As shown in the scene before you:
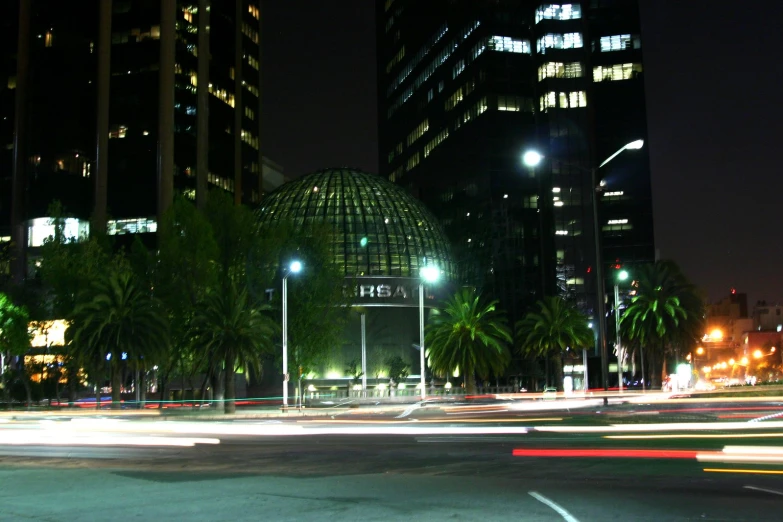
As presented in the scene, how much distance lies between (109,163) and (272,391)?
45.7 metres

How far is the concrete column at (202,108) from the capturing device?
11844cm

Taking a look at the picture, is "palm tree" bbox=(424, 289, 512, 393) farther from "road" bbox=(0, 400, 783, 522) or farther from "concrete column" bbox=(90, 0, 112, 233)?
"concrete column" bbox=(90, 0, 112, 233)

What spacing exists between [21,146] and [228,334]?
244 ft

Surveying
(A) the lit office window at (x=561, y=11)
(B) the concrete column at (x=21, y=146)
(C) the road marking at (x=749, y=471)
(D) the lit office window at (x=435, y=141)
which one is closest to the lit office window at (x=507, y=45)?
(A) the lit office window at (x=561, y=11)

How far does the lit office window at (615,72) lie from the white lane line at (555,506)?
117m

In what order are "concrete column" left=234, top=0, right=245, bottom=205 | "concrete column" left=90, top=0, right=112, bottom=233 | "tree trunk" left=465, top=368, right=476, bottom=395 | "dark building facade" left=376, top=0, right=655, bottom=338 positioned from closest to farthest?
"tree trunk" left=465, top=368, right=476, bottom=395 → "concrete column" left=90, top=0, right=112, bottom=233 → "dark building facade" left=376, top=0, right=655, bottom=338 → "concrete column" left=234, top=0, right=245, bottom=205

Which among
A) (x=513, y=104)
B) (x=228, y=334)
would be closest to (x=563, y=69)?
(x=513, y=104)

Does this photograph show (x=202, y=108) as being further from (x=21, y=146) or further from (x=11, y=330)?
(x=11, y=330)

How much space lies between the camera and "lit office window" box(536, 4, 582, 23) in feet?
405

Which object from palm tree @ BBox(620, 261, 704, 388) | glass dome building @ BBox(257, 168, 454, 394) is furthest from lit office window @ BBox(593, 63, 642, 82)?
palm tree @ BBox(620, 261, 704, 388)

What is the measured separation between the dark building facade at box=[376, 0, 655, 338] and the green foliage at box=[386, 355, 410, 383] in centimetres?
2799

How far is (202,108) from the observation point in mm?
120438

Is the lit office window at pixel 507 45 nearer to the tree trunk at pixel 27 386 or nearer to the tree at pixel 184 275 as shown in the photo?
the tree at pixel 184 275

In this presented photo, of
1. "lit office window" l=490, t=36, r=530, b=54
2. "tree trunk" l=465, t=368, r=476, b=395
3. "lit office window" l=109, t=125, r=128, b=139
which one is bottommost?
"tree trunk" l=465, t=368, r=476, b=395
